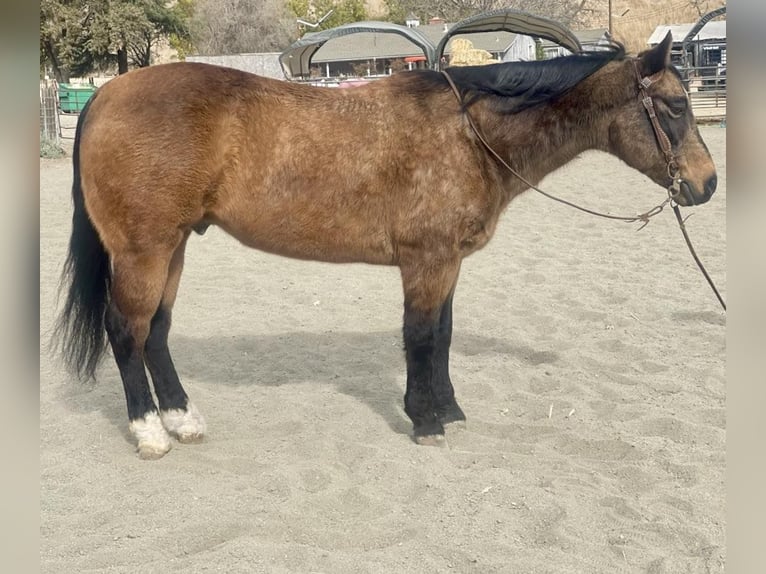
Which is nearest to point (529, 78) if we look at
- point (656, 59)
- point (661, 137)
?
point (656, 59)

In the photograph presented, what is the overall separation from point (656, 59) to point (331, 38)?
18.5 metres

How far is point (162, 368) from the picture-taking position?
406 centimetres

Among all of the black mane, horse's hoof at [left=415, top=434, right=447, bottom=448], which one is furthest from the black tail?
the black mane

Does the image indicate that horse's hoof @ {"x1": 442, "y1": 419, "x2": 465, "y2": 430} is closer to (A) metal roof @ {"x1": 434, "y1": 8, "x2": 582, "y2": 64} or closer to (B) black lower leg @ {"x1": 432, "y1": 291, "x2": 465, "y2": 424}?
(B) black lower leg @ {"x1": 432, "y1": 291, "x2": 465, "y2": 424}

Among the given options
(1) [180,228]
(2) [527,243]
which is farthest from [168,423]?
(2) [527,243]

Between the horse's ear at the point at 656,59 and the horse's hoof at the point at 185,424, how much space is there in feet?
10.3

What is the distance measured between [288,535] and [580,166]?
1244 cm

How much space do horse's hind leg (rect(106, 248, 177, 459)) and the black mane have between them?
1961 millimetres

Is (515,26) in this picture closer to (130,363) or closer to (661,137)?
(661,137)

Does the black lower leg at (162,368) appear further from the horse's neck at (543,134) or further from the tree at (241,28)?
the tree at (241,28)

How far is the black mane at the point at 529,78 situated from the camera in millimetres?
3730

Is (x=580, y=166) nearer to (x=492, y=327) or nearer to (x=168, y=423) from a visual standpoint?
(x=492, y=327)

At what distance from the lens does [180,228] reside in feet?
12.1

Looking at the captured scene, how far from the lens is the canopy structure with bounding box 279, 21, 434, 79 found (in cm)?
1911
